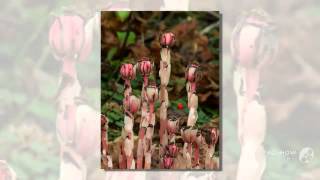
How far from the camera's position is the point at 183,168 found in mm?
3117

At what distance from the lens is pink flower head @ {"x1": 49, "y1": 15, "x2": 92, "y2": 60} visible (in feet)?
10.3

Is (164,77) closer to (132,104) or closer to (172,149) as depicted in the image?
(132,104)

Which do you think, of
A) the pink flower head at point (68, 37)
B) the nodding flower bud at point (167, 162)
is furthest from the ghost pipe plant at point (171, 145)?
the pink flower head at point (68, 37)

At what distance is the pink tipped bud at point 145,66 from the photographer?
3.10 m

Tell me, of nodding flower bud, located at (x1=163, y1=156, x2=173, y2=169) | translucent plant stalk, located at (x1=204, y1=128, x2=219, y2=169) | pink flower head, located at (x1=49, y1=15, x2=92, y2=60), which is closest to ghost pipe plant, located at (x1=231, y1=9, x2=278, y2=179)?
translucent plant stalk, located at (x1=204, y1=128, x2=219, y2=169)

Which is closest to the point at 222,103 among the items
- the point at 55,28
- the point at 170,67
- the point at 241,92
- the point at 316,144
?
the point at 241,92

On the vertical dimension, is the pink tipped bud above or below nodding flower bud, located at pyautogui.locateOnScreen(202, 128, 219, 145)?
above

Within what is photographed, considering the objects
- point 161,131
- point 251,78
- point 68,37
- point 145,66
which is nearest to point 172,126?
point 161,131

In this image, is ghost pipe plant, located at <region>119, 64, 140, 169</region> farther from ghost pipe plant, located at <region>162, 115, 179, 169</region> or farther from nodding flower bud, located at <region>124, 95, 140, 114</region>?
ghost pipe plant, located at <region>162, 115, 179, 169</region>

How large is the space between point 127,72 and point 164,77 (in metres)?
0.18

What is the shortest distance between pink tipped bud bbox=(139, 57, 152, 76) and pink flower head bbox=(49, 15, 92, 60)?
0.95 feet

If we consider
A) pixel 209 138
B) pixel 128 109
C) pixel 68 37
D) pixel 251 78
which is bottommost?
pixel 209 138

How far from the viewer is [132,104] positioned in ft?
10.2

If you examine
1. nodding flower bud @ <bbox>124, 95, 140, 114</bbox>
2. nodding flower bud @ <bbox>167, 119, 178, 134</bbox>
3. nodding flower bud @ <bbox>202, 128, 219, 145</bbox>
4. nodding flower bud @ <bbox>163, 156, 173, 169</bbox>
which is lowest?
nodding flower bud @ <bbox>163, 156, 173, 169</bbox>
